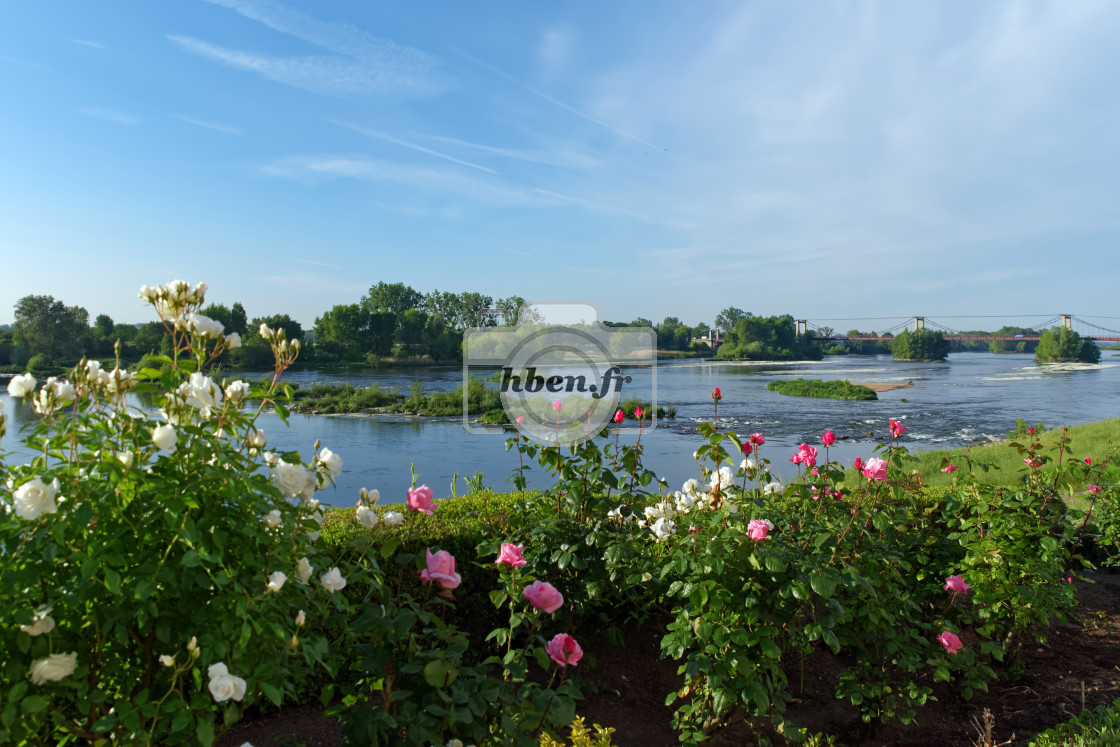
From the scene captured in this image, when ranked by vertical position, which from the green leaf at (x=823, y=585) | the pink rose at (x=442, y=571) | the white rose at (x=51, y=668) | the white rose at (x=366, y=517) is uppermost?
the white rose at (x=366, y=517)

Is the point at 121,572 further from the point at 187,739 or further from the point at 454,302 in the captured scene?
the point at 454,302

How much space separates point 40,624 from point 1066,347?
88.3 meters

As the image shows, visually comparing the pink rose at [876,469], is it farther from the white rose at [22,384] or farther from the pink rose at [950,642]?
the white rose at [22,384]

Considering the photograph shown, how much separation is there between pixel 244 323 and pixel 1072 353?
82.1 metres

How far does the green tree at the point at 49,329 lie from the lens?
16.1m

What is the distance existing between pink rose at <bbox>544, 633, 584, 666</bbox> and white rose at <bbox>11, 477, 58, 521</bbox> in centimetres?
133

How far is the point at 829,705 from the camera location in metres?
2.89

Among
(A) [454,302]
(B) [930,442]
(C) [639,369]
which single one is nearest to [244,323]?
(A) [454,302]

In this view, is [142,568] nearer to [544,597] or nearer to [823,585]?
[544,597]

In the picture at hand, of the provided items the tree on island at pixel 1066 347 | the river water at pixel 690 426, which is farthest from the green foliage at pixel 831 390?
the tree on island at pixel 1066 347

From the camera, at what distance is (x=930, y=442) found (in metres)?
18.0

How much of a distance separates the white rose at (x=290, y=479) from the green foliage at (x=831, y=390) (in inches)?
1288

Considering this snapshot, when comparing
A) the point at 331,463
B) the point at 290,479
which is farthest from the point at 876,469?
the point at 290,479

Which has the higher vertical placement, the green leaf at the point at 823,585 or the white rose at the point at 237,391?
Result: the white rose at the point at 237,391
